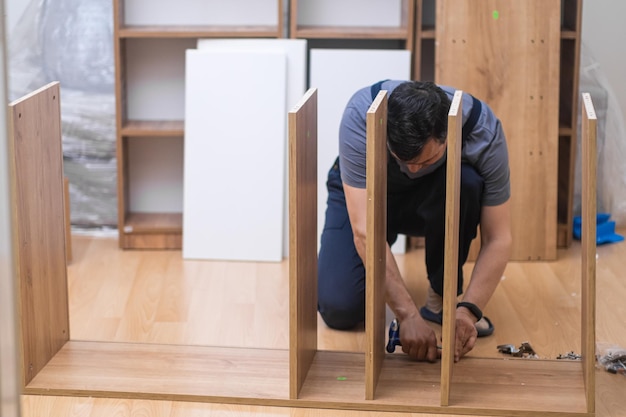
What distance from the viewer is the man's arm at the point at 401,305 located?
2.30 m

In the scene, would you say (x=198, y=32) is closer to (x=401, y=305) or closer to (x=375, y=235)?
(x=401, y=305)

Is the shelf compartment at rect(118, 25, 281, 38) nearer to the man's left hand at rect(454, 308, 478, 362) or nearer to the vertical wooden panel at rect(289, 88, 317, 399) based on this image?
the vertical wooden panel at rect(289, 88, 317, 399)

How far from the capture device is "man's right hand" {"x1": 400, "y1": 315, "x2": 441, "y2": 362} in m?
2.31

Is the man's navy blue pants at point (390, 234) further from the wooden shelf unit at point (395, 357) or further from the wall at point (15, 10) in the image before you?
the wall at point (15, 10)

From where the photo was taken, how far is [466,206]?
2525 millimetres

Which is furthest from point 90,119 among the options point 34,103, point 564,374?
point 564,374

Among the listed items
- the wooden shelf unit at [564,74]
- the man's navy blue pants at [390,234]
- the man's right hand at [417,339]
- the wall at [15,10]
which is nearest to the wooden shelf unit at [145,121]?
the wall at [15,10]

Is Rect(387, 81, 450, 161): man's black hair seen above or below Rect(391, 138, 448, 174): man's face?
above

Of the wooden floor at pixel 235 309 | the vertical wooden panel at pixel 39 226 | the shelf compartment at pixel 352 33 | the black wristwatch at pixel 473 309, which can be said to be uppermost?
the shelf compartment at pixel 352 33

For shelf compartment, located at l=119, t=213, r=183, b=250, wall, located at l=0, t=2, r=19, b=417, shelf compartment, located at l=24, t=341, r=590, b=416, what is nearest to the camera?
wall, located at l=0, t=2, r=19, b=417

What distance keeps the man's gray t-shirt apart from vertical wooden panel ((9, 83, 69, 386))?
0.72 m

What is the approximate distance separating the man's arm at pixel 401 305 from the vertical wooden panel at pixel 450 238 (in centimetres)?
21

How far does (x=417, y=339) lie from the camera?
7.59ft

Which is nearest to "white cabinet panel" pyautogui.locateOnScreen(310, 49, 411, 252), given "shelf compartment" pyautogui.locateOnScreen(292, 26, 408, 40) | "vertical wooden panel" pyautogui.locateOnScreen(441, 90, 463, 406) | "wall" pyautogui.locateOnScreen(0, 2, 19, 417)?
"shelf compartment" pyautogui.locateOnScreen(292, 26, 408, 40)
